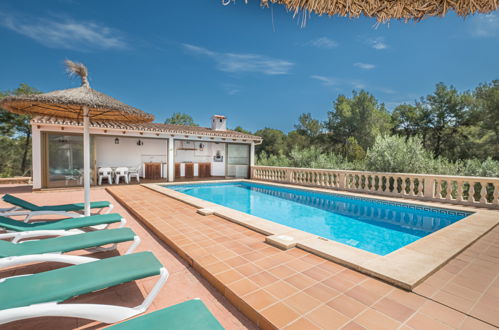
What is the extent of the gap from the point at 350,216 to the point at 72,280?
6.48 metres

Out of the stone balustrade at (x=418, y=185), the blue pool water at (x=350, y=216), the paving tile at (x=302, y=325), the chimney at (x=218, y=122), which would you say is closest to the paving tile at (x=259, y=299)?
the paving tile at (x=302, y=325)

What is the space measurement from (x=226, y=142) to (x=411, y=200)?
1058 centimetres

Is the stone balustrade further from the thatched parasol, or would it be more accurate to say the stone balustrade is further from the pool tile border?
the thatched parasol

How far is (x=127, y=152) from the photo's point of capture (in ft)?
45.4

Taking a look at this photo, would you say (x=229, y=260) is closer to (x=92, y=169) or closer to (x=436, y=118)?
(x=92, y=169)

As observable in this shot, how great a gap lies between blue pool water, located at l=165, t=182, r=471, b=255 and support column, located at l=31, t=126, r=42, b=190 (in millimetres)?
6383

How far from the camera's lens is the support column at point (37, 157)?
363 inches

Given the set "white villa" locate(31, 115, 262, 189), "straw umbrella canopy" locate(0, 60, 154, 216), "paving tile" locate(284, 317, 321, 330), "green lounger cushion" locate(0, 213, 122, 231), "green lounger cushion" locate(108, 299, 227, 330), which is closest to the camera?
"green lounger cushion" locate(108, 299, 227, 330)

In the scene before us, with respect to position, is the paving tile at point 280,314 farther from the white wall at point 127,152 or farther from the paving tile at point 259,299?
the white wall at point 127,152

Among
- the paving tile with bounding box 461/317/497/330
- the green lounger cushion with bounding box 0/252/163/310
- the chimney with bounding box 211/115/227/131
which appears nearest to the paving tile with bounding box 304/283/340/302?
the paving tile with bounding box 461/317/497/330

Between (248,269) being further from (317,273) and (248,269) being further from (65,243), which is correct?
(65,243)

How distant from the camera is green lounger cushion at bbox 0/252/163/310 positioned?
1.57 m

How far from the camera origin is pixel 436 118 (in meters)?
23.9

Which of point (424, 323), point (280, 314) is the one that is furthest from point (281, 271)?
point (424, 323)
